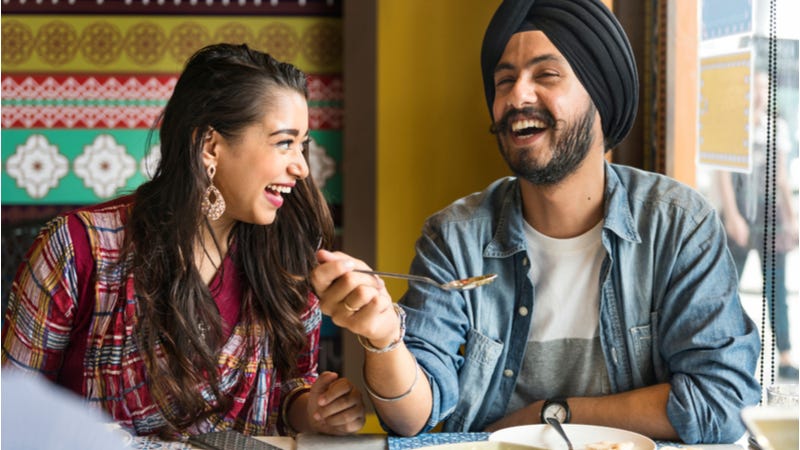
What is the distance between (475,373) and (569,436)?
0.34 meters

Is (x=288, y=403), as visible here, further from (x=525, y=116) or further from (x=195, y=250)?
(x=525, y=116)

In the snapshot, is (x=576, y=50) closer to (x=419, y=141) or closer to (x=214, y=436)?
(x=214, y=436)

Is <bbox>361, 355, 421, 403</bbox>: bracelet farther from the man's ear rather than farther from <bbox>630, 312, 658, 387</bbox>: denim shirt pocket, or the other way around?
the man's ear

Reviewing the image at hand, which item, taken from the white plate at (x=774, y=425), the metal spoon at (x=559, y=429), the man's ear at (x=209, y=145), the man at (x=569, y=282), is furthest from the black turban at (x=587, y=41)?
the white plate at (x=774, y=425)

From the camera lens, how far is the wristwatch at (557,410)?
1692mm

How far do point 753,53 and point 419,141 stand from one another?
139 cm

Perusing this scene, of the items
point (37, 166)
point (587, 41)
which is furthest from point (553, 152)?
point (37, 166)

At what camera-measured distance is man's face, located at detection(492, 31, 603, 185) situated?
6.12ft

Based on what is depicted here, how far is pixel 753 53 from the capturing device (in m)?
2.26

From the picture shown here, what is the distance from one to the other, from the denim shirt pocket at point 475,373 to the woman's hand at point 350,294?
0.34 meters

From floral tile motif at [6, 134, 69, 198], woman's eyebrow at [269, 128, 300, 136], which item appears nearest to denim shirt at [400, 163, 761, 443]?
woman's eyebrow at [269, 128, 300, 136]

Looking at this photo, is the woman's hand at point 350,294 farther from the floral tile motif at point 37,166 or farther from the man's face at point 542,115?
the floral tile motif at point 37,166

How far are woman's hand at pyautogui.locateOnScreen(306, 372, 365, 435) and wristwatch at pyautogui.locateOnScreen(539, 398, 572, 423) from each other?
32 cm

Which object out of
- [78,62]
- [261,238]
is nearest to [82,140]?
[78,62]
